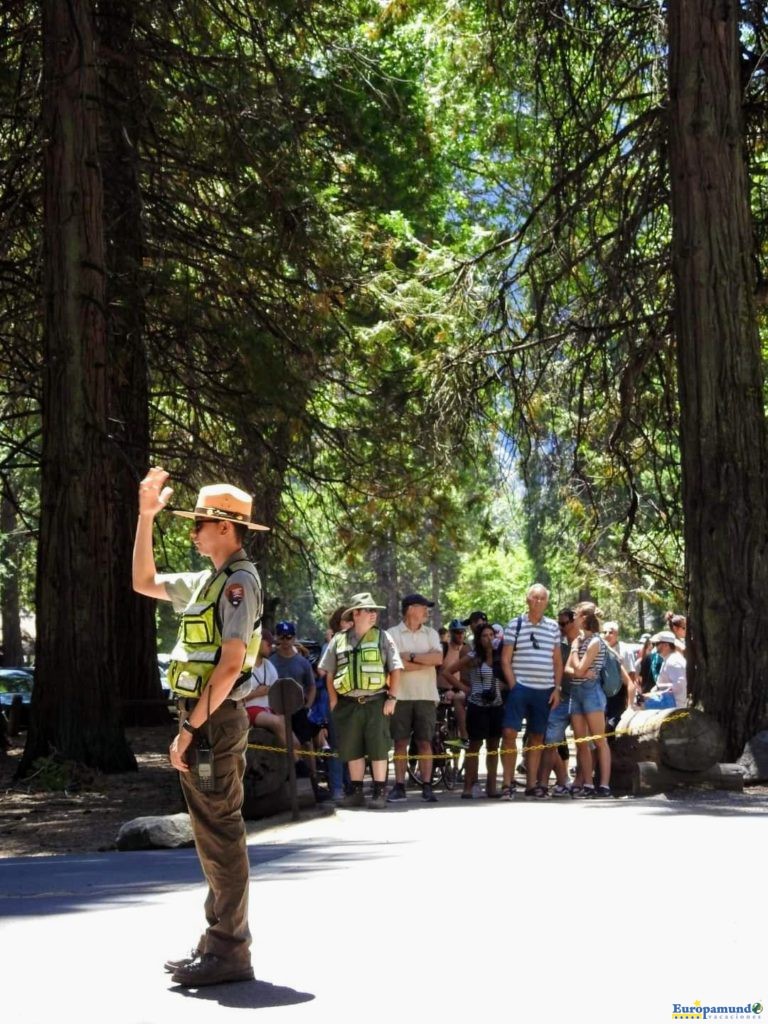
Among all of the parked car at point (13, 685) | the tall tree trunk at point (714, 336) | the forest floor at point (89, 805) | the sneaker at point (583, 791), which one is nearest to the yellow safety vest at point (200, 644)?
the forest floor at point (89, 805)

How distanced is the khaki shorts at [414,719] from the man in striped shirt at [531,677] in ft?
2.59

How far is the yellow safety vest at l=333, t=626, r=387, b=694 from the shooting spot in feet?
46.9

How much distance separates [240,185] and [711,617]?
8.00 m

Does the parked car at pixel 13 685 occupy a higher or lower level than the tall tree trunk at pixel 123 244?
lower

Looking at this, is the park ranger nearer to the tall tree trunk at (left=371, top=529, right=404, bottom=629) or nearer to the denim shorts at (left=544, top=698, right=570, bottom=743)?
the denim shorts at (left=544, top=698, right=570, bottom=743)

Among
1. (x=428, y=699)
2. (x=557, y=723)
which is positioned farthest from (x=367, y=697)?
(x=557, y=723)

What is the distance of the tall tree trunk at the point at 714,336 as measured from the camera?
15797mm

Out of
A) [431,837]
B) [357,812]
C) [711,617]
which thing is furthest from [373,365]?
[431,837]

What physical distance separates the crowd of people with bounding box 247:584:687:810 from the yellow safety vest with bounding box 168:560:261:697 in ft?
25.9

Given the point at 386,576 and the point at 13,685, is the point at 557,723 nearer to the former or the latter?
the point at 13,685

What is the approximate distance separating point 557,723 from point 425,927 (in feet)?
28.7

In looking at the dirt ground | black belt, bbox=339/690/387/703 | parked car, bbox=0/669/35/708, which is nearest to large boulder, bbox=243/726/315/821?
the dirt ground

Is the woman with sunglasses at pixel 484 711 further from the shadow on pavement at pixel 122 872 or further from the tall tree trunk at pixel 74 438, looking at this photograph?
the shadow on pavement at pixel 122 872

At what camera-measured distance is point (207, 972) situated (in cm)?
625
